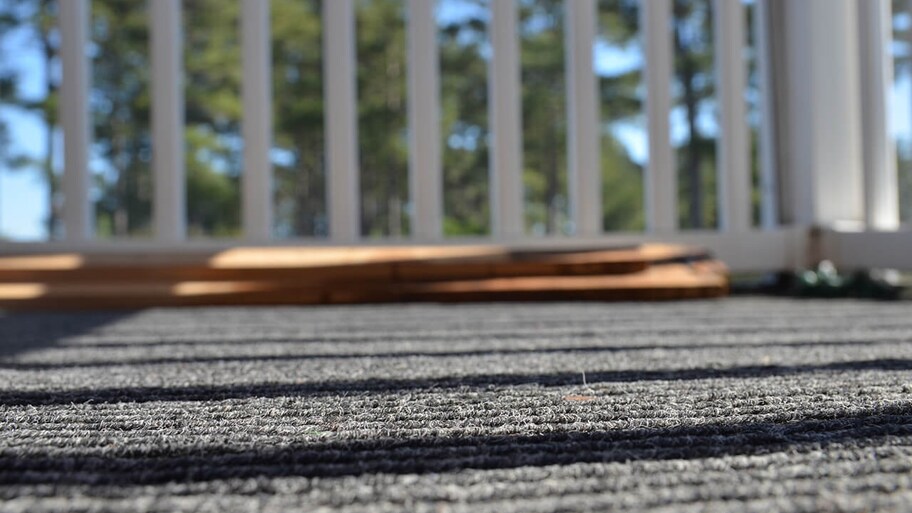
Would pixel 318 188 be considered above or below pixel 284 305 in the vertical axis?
above

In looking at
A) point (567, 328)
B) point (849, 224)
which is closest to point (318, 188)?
point (849, 224)

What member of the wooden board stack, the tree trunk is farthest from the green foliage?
the wooden board stack

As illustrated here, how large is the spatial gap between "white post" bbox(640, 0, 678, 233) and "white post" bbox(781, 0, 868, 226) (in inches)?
13.7

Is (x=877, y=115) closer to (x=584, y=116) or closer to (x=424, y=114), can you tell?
(x=584, y=116)

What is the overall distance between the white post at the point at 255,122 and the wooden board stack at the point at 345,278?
213 mm

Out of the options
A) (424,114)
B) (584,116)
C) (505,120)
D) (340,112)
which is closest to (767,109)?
(584,116)

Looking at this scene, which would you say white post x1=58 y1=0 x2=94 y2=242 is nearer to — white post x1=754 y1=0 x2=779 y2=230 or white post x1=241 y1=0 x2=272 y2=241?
white post x1=241 y1=0 x2=272 y2=241

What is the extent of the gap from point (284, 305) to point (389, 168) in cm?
486

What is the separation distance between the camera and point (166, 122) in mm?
1730

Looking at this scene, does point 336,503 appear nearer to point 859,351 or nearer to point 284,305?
point 859,351

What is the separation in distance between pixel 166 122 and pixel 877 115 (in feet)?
6.14

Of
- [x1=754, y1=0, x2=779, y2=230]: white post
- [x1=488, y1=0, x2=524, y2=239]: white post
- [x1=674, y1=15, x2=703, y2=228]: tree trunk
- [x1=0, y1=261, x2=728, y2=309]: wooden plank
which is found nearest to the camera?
[x1=0, y1=261, x2=728, y2=309]: wooden plank

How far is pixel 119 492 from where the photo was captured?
312 millimetres

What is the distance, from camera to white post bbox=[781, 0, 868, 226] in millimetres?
1711
